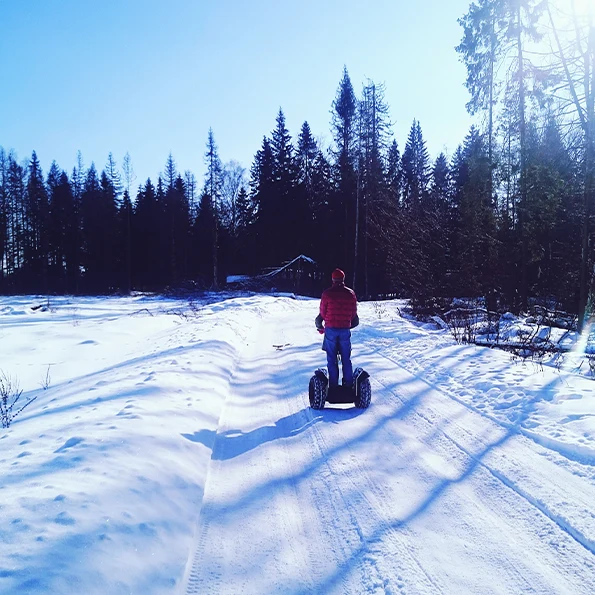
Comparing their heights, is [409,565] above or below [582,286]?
below

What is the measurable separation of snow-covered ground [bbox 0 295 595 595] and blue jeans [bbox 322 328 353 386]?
1.69 feet

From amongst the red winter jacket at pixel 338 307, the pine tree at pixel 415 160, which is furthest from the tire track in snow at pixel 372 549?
the pine tree at pixel 415 160

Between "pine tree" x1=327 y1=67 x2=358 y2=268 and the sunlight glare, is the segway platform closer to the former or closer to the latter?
the sunlight glare

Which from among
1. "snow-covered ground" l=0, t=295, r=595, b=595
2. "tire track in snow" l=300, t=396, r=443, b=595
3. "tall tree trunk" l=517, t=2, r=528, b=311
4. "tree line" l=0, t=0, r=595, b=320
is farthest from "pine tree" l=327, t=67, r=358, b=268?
"tire track in snow" l=300, t=396, r=443, b=595

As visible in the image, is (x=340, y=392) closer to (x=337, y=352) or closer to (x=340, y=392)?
(x=340, y=392)

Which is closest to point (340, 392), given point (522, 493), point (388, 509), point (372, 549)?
point (388, 509)

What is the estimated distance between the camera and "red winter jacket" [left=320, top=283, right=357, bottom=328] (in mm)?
7094

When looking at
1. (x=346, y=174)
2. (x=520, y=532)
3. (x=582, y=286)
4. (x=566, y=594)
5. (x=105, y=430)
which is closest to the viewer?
(x=566, y=594)

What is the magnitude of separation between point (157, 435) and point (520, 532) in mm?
3883

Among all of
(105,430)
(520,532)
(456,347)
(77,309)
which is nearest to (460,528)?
(520,532)

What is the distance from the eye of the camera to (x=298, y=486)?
4.44m

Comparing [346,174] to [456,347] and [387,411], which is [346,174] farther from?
[387,411]

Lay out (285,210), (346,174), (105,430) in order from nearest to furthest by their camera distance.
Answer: (105,430) < (346,174) < (285,210)

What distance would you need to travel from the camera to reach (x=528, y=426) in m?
5.77
